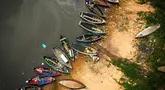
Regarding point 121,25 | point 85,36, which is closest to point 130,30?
point 121,25

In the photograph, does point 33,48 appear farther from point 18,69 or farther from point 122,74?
point 122,74

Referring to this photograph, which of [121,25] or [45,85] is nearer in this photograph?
[45,85]

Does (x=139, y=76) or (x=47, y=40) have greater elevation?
(x=47, y=40)

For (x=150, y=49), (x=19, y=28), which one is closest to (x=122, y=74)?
(x=150, y=49)

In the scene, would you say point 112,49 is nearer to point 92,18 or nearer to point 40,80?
point 92,18

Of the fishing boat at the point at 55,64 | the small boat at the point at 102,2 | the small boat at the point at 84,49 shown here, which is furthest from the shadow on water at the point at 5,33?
the small boat at the point at 102,2

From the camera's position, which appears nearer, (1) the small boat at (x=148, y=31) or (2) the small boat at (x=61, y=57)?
(2) the small boat at (x=61, y=57)

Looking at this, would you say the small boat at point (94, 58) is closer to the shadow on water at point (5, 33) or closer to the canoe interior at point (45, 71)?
the canoe interior at point (45, 71)

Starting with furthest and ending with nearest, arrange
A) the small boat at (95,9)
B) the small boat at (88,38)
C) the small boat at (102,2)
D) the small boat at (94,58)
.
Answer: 1. the small boat at (102,2)
2. the small boat at (95,9)
3. the small boat at (88,38)
4. the small boat at (94,58)

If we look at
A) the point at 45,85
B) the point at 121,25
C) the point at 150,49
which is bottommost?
the point at 45,85
